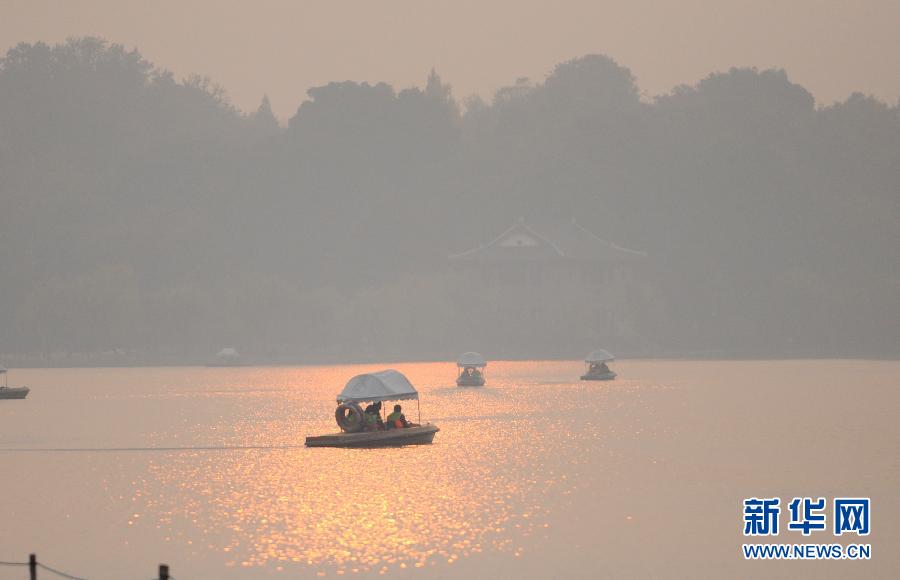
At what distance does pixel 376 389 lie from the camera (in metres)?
54.7

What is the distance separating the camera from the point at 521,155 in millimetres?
159625

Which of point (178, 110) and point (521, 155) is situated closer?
point (521, 155)

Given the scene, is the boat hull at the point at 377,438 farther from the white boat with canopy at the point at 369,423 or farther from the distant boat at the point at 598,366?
the distant boat at the point at 598,366

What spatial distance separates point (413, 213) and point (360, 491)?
355 ft

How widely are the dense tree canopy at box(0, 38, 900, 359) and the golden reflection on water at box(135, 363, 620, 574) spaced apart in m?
61.3

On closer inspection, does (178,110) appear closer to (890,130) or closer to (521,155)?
(521,155)

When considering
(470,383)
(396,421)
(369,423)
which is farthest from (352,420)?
(470,383)

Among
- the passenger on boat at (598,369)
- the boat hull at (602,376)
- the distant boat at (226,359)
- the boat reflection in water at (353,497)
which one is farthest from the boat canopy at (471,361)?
the distant boat at (226,359)

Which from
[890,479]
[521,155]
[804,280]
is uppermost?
[521,155]

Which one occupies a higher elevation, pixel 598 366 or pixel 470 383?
pixel 598 366

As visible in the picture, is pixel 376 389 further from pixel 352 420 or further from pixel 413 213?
pixel 413 213

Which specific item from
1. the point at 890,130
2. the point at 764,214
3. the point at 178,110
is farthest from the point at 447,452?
the point at 178,110

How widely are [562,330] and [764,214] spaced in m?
24.0

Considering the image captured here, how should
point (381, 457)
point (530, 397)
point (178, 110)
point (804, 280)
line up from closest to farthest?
1. point (381, 457)
2. point (530, 397)
3. point (804, 280)
4. point (178, 110)
